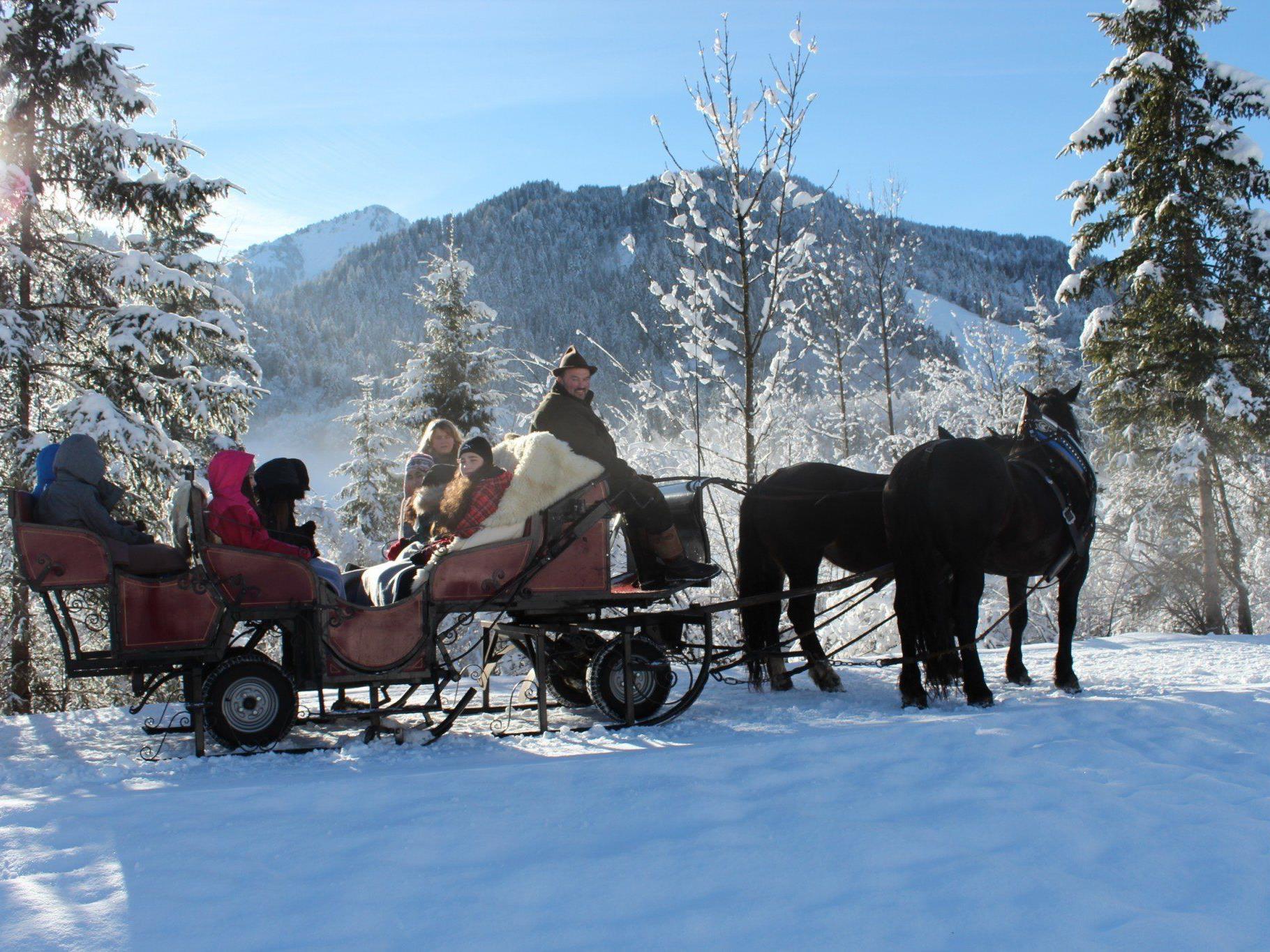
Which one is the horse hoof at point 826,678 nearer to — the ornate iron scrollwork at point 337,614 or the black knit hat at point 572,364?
the black knit hat at point 572,364

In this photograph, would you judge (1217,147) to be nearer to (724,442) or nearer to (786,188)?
(786,188)

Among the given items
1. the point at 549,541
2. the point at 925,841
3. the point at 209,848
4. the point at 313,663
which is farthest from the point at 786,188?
the point at 209,848

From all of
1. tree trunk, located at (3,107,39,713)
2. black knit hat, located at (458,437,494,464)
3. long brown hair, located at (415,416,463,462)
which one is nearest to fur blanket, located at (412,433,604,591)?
black knit hat, located at (458,437,494,464)

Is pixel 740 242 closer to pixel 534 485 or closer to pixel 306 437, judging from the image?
pixel 534 485

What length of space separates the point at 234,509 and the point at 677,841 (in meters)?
3.18

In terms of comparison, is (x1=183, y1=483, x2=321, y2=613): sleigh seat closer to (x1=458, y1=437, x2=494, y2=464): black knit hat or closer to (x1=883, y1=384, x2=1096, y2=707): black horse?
(x1=458, y1=437, x2=494, y2=464): black knit hat

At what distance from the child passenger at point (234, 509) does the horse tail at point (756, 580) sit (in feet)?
10.7

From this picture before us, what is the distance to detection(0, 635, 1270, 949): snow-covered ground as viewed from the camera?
281 centimetres

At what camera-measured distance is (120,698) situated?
1087 centimetres

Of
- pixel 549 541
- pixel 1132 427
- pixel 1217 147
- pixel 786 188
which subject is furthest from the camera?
pixel 1132 427

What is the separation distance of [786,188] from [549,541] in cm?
543

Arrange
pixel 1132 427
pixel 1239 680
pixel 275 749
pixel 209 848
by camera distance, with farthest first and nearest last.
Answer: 1. pixel 1132 427
2. pixel 1239 680
3. pixel 275 749
4. pixel 209 848

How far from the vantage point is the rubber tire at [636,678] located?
575 cm

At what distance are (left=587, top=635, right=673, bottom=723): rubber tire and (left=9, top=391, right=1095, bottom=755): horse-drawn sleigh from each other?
1 cm
